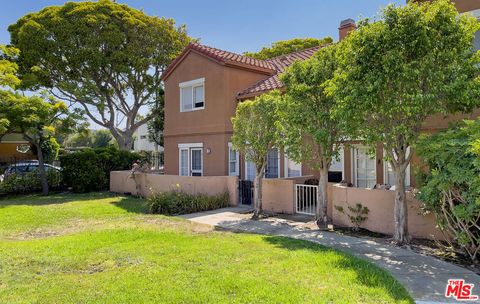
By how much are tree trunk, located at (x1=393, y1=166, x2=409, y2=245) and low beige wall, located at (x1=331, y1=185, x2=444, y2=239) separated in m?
0.70

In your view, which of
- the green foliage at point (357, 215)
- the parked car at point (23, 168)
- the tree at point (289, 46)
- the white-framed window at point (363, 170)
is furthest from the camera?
the tree at point (289, 46)

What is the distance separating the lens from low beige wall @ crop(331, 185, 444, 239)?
902 centimetres

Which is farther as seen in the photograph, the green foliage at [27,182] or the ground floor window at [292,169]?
the green foliage at [27,182]

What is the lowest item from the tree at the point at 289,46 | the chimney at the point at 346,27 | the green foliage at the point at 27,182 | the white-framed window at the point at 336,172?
the green foliage at the point at 27,182

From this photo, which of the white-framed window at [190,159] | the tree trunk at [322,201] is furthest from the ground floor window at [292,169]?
the white-framed window at [190,159]

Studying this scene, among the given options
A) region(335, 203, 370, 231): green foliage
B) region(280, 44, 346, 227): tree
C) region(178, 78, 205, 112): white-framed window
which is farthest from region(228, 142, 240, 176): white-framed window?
region(335, 203, 370, 231): green foliage

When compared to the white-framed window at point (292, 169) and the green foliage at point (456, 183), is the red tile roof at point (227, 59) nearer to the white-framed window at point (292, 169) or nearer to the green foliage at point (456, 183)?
the white-framed window at point (292, 169)

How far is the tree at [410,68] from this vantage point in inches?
303

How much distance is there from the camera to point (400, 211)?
28.4 ft

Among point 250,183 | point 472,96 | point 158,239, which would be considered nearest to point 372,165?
point 250,183

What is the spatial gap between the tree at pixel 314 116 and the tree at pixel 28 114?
45.9 feet

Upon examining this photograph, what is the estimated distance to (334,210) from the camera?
11.1 meters

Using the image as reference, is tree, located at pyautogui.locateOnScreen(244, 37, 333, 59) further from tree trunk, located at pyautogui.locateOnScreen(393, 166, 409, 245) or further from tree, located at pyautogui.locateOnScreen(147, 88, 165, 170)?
tree trunk, located at pyautogui.locateOnScreen(393, 166, 409, 245)

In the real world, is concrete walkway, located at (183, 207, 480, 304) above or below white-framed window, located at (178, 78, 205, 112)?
below
